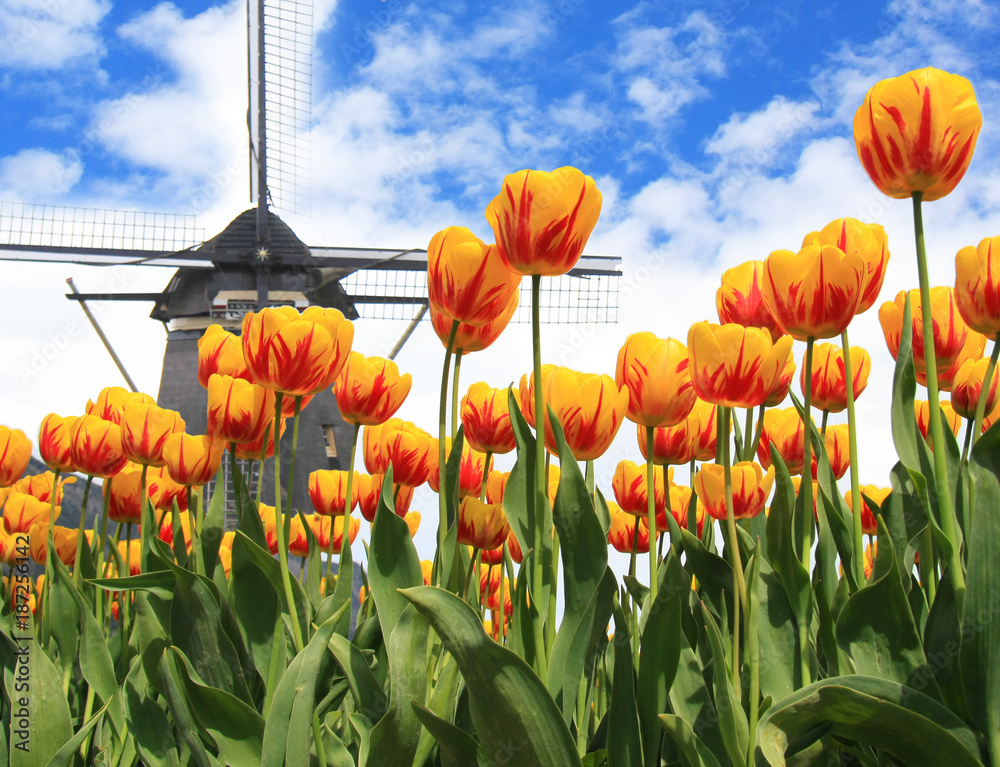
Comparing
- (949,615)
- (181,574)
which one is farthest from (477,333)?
(949,615)

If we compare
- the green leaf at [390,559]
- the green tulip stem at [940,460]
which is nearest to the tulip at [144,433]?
the green leaf at [390,559]

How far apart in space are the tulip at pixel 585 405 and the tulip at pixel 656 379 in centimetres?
3

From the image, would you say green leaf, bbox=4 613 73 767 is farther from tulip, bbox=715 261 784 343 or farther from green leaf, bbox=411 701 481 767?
tulip, bbox=715 261 784 343

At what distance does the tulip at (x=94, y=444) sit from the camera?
2.11 m

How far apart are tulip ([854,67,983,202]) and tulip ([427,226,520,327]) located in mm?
630

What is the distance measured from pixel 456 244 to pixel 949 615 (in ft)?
3.18

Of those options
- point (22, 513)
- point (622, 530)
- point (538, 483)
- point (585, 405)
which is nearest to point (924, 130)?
point (585, 405)

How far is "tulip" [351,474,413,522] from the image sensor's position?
2.03 meters

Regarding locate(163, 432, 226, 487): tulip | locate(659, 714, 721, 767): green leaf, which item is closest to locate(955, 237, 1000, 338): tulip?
locate(659, 714, 721, 767): green leaf

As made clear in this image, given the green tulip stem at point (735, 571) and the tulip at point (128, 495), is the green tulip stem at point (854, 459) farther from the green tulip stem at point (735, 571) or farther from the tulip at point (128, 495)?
the tulip at point (128, 495)

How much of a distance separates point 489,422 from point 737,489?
20.4 inches

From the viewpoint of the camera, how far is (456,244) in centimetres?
141

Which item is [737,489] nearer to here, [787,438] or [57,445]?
[787,438]

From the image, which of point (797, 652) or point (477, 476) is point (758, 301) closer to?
point (797, 652)
